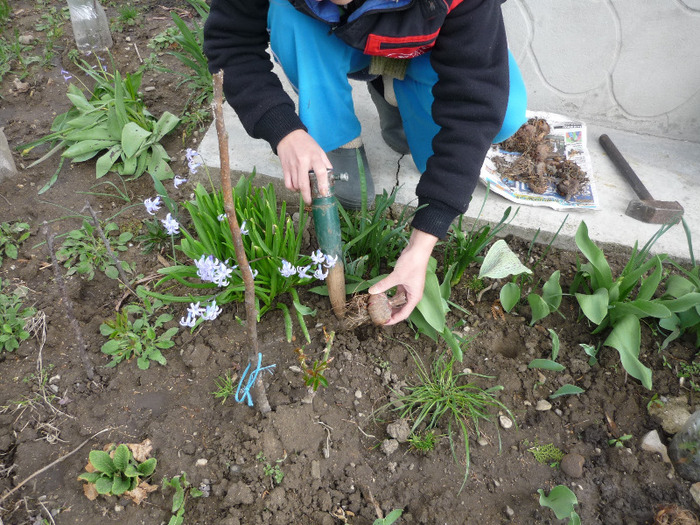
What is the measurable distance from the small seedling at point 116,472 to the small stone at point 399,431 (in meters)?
0.69

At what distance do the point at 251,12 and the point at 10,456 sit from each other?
1537 millimetres

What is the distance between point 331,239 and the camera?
1.69m

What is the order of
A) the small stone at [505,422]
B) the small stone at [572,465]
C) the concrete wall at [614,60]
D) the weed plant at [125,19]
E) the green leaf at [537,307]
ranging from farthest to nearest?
the weed plant at [125,19] → the concrete wall at [614,60] → the green leaf at [537,307] → the small stone at [505,422] → the small stone at [572,465]

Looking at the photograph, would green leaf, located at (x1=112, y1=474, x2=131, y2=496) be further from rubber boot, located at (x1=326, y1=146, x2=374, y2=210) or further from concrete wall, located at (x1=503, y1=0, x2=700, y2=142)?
concrete wall, located at (x1=503, y1=0, x2=700, y2=142)

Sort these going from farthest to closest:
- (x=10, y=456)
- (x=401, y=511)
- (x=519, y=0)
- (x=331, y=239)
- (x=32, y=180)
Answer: (x=519, y=0) → (x=32, y=180) → (x=331, y=239) → (x=10, y=456) → (x=401, y=511)

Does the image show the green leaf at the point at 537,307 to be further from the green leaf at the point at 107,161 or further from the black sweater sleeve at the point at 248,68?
the green leaf at the point at 107,161

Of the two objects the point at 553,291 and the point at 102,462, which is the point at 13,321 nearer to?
the point at 102,462

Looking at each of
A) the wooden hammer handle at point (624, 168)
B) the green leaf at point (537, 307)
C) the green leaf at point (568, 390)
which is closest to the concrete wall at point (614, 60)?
the wooden hammer handle at point (624, 168)

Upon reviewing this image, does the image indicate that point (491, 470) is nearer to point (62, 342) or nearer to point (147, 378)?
point (147, 378)

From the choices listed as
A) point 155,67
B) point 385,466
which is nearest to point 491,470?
point 385,466

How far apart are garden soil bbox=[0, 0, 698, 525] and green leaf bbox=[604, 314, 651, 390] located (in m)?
0.13

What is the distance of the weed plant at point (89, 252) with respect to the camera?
203cm

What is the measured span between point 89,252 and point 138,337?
0.50 m

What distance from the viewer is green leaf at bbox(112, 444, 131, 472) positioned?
1.48 meters
